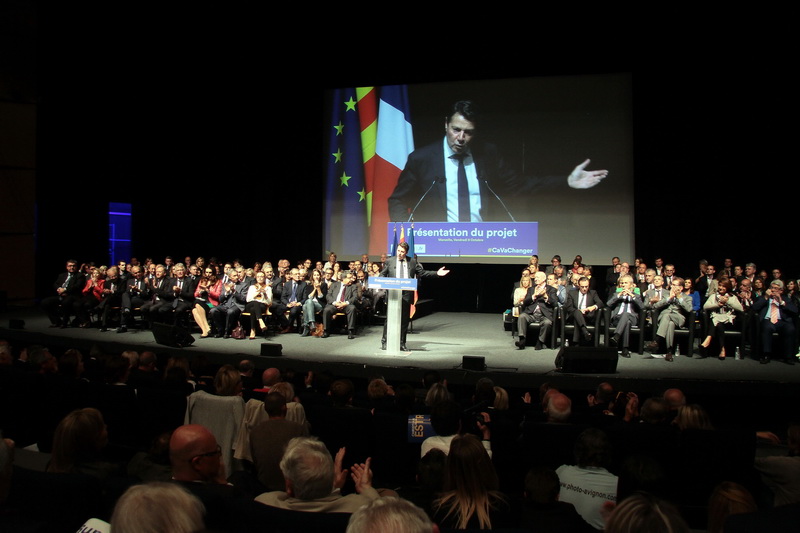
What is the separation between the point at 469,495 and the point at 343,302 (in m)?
7.65

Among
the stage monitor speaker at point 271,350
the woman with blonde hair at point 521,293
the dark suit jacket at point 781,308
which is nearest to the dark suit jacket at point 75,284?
→ the stage monitor speaker at point 271,350

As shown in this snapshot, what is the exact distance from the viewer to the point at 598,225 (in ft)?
37.3

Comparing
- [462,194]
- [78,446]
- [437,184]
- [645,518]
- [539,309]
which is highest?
[437,184]

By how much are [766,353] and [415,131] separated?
6.88 meters

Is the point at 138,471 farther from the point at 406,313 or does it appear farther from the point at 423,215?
the point at 423,215

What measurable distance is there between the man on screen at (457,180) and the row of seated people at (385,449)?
22.8ft

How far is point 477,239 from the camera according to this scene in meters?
11.8

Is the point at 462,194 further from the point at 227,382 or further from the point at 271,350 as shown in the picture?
the point at 227,382

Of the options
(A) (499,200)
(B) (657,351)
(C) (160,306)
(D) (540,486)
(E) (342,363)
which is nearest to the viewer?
(D) (540,486)

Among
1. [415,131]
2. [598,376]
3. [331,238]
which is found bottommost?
[598,376]

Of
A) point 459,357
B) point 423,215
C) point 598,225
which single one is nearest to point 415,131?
point 423,215

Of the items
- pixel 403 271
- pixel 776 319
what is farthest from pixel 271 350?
pixel 776 319

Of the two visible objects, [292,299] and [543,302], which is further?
[292,299]

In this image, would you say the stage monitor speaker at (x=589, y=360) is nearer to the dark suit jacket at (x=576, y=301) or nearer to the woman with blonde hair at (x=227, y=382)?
Result: the dark suit jacket at (x=576, y=301)
